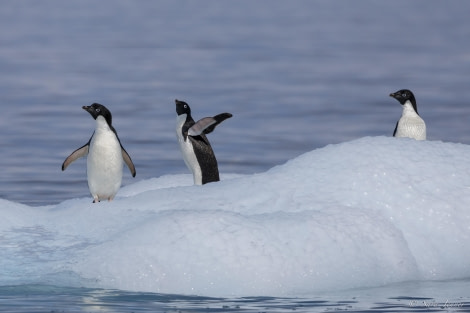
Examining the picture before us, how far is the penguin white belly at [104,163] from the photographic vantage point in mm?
10570

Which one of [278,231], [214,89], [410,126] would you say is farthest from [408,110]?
[214,89]

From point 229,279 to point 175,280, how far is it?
0.95ft

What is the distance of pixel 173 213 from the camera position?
9250 mm

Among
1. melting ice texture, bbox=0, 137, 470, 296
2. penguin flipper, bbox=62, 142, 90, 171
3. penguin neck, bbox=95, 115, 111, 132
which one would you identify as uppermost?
penguin neck, bbox=95, 115, 111, 132

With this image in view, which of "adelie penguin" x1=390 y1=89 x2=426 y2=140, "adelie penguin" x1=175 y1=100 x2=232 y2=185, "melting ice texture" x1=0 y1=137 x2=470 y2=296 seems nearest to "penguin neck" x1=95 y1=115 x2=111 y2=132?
"melting ice texture" x1=0 y1=137 x2=470 y2=296

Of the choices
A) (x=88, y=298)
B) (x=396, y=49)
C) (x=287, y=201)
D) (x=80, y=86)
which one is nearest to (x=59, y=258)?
(x=88, y=298)

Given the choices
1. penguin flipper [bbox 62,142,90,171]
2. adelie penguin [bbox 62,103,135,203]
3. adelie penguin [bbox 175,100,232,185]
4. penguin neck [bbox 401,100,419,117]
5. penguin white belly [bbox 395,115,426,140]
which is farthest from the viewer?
penguin neck [bbox 401,100,419,117]

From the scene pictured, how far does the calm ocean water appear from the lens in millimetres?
14188

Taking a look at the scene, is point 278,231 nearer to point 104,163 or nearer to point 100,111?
point 104,163

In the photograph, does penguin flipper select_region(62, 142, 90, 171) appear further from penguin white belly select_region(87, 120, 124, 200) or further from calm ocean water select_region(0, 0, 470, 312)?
calm ocean water select_region(0, 0, 470, 312)

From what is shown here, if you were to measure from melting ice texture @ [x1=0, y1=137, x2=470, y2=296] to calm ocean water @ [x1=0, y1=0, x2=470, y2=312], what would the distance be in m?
0.21

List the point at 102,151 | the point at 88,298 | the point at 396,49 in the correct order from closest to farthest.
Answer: the point at 88,298, the point at 102,151, the point at 396,49

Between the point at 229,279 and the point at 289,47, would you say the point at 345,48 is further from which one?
the point at 229,279

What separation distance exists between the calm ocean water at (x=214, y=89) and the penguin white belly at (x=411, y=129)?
267 centimetres
